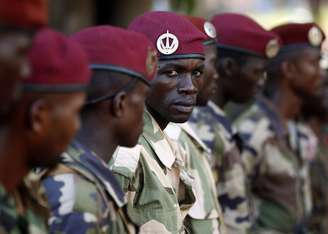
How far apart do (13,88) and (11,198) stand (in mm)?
380

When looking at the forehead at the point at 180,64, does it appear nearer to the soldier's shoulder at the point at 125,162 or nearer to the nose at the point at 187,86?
the nose at the point at 187,86

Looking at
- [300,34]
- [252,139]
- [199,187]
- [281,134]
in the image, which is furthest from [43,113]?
[300,34]

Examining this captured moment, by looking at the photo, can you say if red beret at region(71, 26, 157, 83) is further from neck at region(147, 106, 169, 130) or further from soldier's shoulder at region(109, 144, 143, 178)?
neck at region(147, 106, 169, 130)

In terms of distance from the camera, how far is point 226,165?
569cm

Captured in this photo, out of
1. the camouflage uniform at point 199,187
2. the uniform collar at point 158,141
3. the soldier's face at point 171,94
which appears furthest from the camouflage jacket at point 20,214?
the camouflage uniform at point 199,187

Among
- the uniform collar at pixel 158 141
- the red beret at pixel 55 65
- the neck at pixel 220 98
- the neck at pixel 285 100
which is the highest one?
the red beret at pixel 55 65

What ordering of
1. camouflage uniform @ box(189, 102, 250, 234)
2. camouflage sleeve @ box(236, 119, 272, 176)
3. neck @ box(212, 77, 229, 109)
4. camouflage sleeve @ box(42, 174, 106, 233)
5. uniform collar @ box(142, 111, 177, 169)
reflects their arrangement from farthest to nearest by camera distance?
camouflage sleeve @ box(236, 119, 272, 176) → neck @ box(212, 77, 229, 109) → camouflage uniform @ box(189, 102, 250, 234) → uniform collar @ box(142, 111, 177, 169) → camouflage sleeve @ box(42, 174, 106, 233)

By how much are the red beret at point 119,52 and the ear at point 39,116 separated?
26.8 inches

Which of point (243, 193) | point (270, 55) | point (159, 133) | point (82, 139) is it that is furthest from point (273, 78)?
point (82, 139)

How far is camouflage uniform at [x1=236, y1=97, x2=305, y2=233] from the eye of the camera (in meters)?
6.62

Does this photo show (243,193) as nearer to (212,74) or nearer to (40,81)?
(212,74)

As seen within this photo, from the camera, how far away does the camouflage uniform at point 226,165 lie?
562 cm

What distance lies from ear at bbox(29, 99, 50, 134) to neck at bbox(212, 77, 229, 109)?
3488 mm

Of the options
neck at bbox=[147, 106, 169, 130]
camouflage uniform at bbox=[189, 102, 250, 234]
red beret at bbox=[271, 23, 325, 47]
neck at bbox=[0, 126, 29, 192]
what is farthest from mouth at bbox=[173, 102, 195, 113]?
red beret at bbox=[271, 23, 325, 47]
